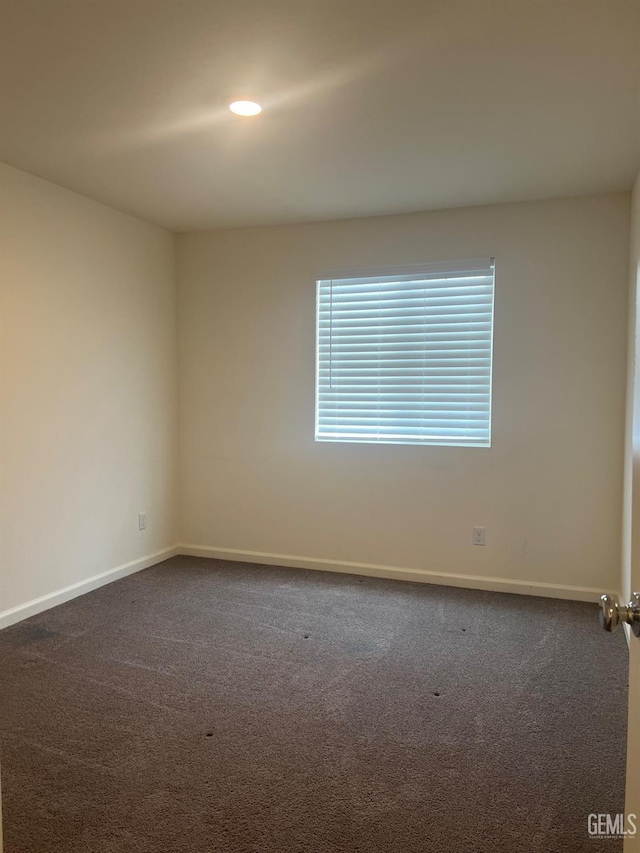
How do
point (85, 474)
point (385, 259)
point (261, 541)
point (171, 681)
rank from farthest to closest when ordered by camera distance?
1. point (261, 541)
2. point (385, 259)
3. point (85, 474)
4. point (171, 681)

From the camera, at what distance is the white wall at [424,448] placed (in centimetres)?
355

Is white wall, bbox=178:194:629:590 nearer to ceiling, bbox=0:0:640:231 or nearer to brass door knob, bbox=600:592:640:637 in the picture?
ceiling, bbox=0:0:640:231

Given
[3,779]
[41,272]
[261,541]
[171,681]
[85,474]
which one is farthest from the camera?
[261,541]

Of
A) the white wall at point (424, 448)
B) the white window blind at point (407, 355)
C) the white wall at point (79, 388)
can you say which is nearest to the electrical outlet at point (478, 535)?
the white wall at point (424, 448)

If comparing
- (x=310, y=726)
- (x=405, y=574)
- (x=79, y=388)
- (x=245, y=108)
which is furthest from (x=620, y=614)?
(x=79, y=388)

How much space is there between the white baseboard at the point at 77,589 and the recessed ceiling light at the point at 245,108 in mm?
2825

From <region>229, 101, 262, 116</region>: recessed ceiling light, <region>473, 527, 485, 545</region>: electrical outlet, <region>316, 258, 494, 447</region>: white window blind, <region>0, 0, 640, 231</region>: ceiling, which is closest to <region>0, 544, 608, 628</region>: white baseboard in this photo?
<region>473, 527, 485, 545</region>: electrical outlet

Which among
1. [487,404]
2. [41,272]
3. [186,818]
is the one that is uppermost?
[41,272]

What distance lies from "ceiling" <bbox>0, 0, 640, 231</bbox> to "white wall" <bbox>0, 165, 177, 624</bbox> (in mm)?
341

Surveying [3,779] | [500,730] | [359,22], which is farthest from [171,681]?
[359,22]

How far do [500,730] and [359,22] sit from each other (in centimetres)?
257

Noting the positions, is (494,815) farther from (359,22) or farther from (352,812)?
(359,22)

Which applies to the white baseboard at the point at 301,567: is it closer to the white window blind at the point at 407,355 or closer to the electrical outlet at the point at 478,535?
the electrical outlet at the point at 478,535

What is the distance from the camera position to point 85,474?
3.68 meters
